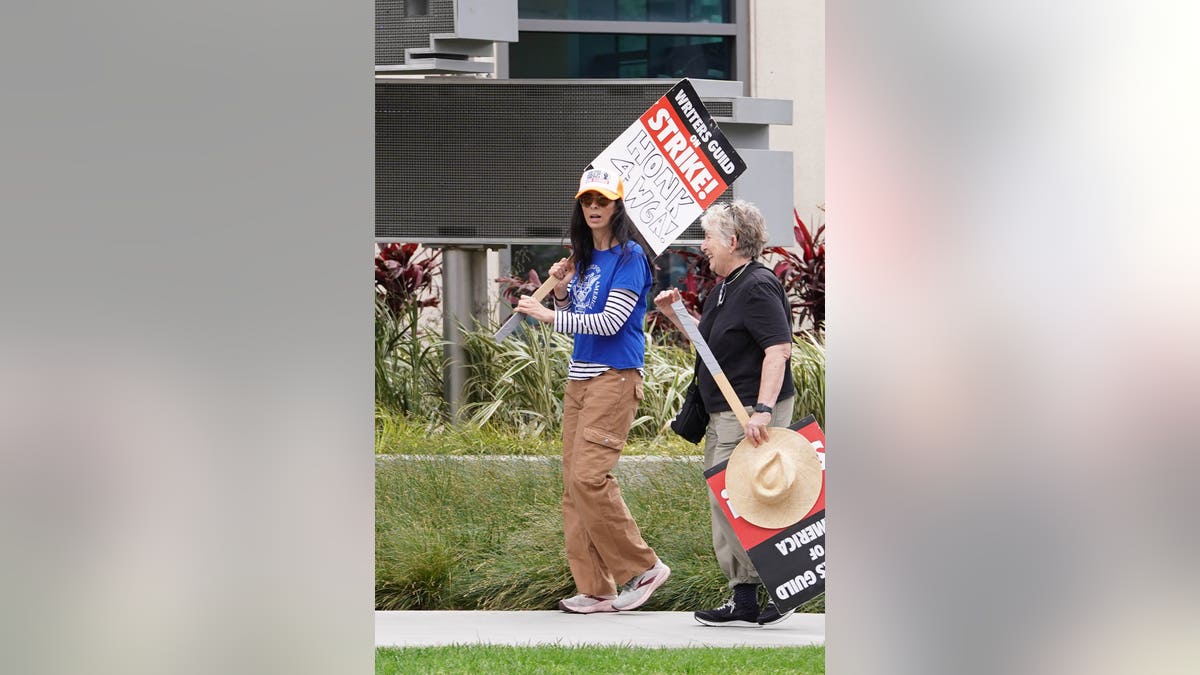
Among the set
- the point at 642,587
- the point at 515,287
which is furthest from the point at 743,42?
the point at 642,587

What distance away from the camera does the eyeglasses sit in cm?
691

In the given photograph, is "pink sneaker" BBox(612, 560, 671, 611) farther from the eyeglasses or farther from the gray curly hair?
the eyeglasses

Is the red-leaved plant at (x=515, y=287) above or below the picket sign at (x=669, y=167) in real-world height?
below

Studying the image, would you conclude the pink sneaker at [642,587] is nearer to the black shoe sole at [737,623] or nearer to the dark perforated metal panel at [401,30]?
the black shoe sole at [737,623]

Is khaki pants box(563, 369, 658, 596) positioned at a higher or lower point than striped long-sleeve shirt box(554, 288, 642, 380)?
lower

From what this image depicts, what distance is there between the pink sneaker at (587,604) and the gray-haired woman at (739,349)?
51 centimetres

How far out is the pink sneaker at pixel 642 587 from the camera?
23.2ft

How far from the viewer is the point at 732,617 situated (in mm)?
6809

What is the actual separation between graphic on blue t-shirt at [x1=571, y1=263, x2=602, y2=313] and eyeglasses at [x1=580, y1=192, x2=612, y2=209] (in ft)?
0.98

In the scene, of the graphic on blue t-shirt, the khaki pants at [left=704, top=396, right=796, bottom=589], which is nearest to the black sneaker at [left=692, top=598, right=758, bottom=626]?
the khaki pants at [left=704, top=396, right=796, bottom=589]

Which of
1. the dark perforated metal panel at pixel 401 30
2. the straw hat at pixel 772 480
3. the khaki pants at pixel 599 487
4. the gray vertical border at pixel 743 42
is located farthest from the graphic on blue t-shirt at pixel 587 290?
the gray vertical border at pixel 743 42

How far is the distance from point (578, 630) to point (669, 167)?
2301 mm
